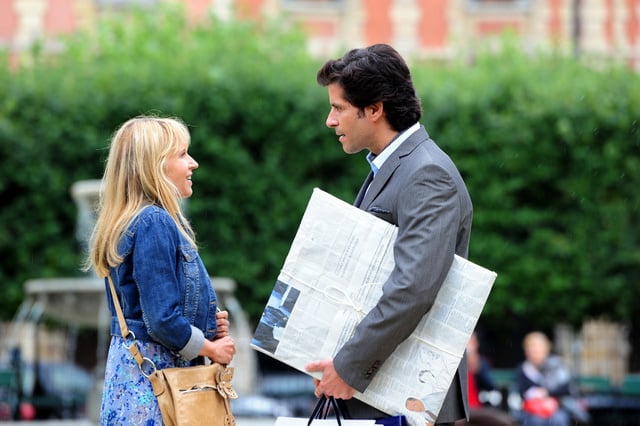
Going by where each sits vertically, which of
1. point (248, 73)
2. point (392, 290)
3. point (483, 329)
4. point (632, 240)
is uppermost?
point (392, 290)

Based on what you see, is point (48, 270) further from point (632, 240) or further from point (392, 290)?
point (392, 290)

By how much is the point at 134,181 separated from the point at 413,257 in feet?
3.58

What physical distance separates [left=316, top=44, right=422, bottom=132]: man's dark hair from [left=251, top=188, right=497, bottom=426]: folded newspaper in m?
0.43

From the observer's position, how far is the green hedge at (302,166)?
1802cm

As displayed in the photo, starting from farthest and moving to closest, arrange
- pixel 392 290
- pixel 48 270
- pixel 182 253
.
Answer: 1. pixel 48 270
2. pixel 182 253
3. pixel 392 290

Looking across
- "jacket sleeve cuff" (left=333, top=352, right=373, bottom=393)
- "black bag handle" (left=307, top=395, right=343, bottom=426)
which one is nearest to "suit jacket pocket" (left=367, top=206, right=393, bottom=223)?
"jacket sleeve cuff" (left=333, top=352, right=373, bottom=393)

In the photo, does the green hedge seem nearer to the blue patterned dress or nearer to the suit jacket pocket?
the blue patterned dress

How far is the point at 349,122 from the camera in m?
4.36

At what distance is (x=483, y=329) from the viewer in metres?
21.2

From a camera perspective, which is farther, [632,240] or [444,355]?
[632,240]

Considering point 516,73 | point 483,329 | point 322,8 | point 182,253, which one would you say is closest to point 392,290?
point 182,253

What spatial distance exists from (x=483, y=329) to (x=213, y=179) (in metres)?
6.04

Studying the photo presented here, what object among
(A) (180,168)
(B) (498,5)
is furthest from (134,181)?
(B) (498,5)

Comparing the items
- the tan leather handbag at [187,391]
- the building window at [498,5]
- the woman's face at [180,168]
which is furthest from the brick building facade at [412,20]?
the tan leather handbag at [187,391]
